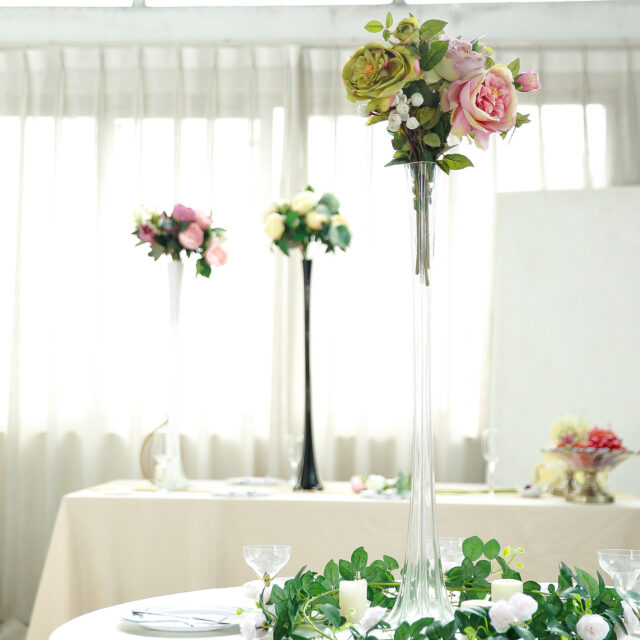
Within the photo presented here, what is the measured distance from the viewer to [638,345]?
4.02m

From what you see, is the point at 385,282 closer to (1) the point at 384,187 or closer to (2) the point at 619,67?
(1) the point at 384,187

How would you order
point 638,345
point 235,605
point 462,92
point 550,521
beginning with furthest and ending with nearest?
point 638,345 < point 550,521 < point 235,605 < point 462,92

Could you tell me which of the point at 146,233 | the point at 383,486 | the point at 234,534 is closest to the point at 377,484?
the point at 383,486

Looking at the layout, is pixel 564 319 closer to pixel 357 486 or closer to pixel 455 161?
pixel 357 486

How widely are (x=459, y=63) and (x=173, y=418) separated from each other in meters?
2.07

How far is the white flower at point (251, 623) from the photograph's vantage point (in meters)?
1.00

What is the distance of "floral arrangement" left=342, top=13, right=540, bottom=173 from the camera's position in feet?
3.36

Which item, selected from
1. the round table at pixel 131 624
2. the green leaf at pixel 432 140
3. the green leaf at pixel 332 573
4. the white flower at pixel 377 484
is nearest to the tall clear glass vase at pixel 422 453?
the green leaf at pixel 432 140

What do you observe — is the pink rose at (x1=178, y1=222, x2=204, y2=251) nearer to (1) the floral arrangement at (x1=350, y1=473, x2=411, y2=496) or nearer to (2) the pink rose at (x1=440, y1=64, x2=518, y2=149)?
(1) the floral arrangement at (x1=350, y1=473, x2=411, y2=496)

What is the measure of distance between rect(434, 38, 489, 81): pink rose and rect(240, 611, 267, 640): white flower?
0.69 metres

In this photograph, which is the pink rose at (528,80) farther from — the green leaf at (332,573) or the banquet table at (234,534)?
the banquet table at (234,534)

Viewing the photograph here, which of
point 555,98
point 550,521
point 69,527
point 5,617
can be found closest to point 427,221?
point 550,521

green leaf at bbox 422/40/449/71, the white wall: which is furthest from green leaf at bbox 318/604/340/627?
the white wall

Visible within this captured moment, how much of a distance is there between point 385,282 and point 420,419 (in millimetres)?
3196
